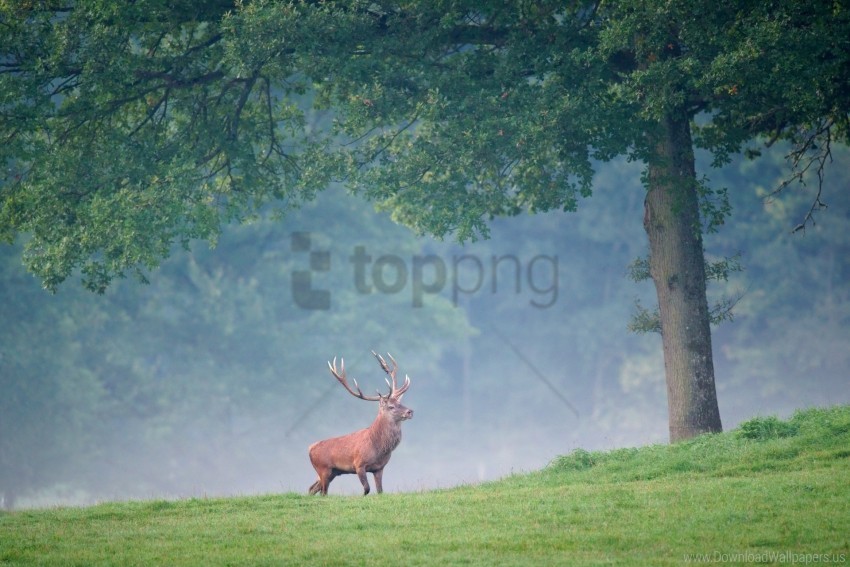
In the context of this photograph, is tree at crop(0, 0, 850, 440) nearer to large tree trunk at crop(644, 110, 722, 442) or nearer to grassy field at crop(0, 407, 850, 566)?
large tree trunk at crop(644, 110, 722, 442)

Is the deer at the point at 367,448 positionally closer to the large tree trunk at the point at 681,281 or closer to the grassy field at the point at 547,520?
the grassy field at the point at 547,520

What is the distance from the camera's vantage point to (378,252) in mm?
48938

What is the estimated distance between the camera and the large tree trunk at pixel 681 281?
19125mm

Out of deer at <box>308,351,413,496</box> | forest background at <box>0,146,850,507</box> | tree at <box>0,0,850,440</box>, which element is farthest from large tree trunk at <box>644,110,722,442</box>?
forest background at <box>0,146,850,507</box>

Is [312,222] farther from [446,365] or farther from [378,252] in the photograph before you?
[446,365]

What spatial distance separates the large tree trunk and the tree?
33 millimetres

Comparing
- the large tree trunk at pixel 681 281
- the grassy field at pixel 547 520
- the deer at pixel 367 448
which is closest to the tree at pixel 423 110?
the large tree trunk at pixel 681 281

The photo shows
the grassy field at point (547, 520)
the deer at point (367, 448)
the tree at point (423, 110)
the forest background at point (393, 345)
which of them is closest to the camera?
the grassy field at point (547, 520)

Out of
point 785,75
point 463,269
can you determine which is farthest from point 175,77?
point 463,269

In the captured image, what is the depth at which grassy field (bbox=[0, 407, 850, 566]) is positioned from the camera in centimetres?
1159

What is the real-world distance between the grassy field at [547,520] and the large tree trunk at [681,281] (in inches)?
78.7

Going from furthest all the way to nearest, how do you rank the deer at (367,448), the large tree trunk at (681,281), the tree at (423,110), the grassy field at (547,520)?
the large tree trunk at (681,281) < the tree at (423,110) < the deer at (367,448) < the grassy field at (547,520)

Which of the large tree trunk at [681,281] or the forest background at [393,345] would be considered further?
the forest background at [393,345]

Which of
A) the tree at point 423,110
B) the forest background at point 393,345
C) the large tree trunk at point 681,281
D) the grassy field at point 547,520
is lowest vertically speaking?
the grassy field at point 547,520
